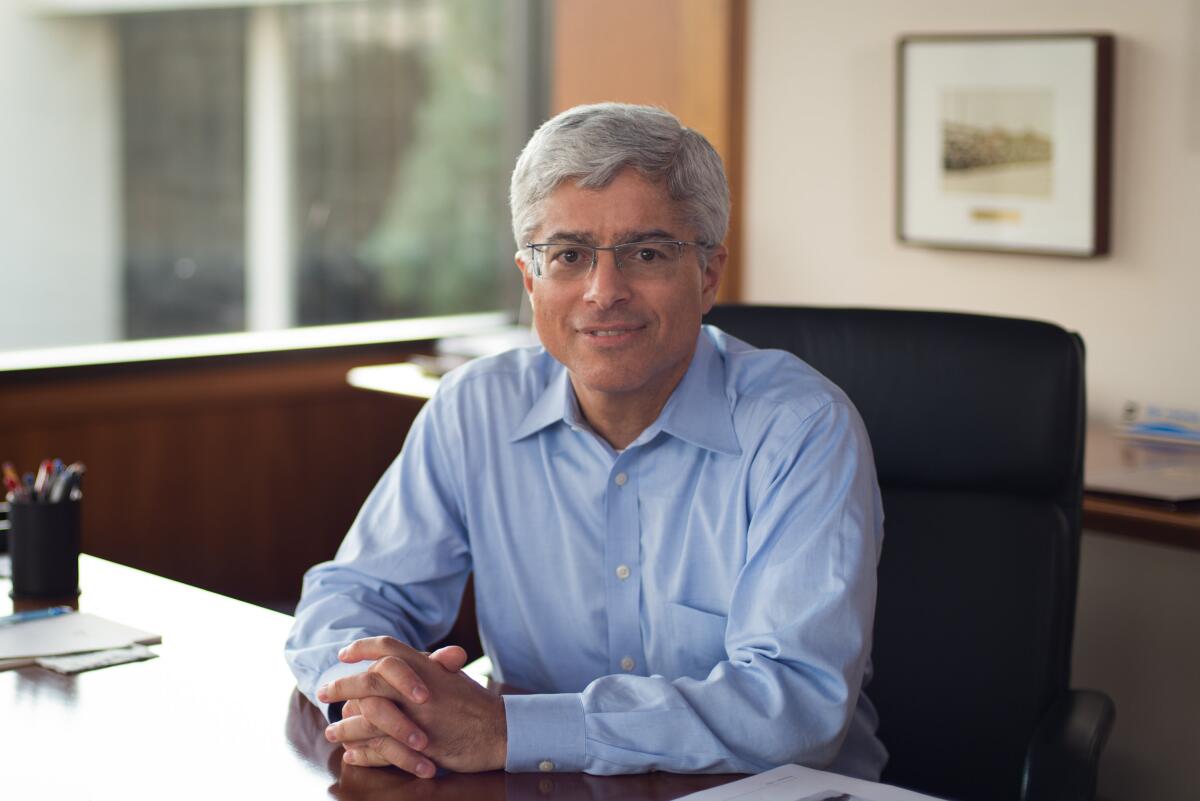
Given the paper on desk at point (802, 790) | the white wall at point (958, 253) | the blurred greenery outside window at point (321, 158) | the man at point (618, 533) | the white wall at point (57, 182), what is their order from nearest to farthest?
the paper on desk at point (802, 790) < the man at point (618, 533) < the white wall at point (958, 253) < the white wall at point (57, 182) < the blurred greenery outside window at point (321, 158)

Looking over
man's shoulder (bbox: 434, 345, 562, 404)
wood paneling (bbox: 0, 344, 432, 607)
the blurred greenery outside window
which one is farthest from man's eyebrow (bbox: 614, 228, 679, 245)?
the blurred greenery outside window

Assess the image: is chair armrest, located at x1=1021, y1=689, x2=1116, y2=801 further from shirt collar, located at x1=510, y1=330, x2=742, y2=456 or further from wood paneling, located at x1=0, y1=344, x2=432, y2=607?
wood paneling, located at x1=0, y1=344, x2=432, y2=607

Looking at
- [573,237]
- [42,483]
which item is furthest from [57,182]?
[573,237]

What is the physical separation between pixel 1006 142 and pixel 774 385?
5.18 feet

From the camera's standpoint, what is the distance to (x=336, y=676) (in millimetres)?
1457

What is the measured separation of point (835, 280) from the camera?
3.42 m

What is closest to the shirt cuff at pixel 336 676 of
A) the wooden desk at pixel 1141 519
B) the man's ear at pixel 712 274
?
the man's ear at pixel 712 274

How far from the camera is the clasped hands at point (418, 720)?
4.26 ft

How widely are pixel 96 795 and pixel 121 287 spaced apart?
8.44 feet

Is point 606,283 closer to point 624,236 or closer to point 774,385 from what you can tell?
point 624,236

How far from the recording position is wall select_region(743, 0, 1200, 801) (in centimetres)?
279

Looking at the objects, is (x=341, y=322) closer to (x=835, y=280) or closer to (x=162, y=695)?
(x=835, y=280)

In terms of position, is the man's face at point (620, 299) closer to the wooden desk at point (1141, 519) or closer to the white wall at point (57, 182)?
the wooden desk at point (1141, 519)

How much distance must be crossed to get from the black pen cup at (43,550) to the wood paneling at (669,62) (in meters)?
1.99
